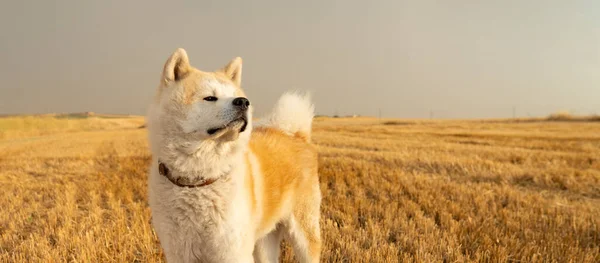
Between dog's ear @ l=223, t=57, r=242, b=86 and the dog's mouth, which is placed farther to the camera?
dog's ear @ l=223, t=57, r=242, b=86

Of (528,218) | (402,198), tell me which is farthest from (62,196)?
(528,218)

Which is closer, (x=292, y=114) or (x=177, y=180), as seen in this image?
(x=177, y=180)

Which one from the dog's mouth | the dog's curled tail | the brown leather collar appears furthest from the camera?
the dog's curled tail

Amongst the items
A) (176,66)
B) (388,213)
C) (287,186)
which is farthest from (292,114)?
(388,213)

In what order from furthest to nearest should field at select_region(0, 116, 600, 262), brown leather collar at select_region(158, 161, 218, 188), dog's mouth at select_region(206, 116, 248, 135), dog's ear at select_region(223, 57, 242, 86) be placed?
field at select_region(0, 116, 600, 262), dog's ear at select_region(223, 57, 242, 86), brown leather collar at select_region(158, 161, 218, 188), dog's mouth at select_region(206, 116, 248, 135)

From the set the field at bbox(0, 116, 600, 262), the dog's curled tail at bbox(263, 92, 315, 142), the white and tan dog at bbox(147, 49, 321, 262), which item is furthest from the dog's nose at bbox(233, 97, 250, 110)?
the field at bbox(0, 116, 600, 262)

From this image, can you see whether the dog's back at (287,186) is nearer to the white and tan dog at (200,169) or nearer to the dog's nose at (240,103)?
the white and tan dog at (200,169)

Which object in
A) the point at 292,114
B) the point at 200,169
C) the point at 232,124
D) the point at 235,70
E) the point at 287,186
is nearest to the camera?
the point at 232,124

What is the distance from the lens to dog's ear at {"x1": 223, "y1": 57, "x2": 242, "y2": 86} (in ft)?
10.2

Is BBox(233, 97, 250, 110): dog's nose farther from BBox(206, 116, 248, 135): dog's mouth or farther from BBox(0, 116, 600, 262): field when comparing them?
BBox(0, 116, 600, 262): field

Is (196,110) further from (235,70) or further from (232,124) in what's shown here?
(235,70)

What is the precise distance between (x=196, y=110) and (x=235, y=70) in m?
0.85

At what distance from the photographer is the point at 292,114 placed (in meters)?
4.24

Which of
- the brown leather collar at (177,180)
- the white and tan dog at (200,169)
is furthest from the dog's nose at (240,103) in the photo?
the brown leather collar at (177,180)
